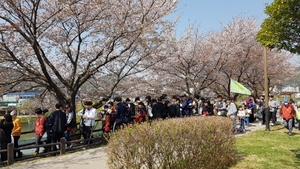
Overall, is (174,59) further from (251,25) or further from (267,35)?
(267,35)

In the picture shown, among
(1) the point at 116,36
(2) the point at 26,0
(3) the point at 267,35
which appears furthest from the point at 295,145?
(2) the point at 26,0

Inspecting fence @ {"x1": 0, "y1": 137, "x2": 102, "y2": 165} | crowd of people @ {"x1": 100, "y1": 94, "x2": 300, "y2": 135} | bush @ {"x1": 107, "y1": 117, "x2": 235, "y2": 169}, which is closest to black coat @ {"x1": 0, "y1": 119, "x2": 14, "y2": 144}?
fence @ {"x1": 0, "y1": 137, "x2": 102, "y2": 165}

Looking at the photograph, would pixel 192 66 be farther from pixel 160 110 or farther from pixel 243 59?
pixel 160 110

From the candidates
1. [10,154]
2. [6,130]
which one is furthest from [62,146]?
[6,130]

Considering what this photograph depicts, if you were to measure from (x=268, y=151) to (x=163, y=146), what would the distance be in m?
4.78

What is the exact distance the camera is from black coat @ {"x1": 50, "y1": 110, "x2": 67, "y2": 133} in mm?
8453

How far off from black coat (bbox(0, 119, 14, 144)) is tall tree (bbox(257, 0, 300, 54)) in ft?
22.9

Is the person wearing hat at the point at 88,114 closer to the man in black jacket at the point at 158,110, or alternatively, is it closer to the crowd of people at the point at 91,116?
the crowd of people at the point at 91,116

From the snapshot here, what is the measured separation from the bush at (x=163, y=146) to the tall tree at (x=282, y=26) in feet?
7.21

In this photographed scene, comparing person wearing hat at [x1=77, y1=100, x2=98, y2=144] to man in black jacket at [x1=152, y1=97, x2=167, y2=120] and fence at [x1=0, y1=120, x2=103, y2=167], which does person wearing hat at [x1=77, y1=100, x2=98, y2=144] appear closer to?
fence at [x1=0, y1=120, x2=103, y2=167]

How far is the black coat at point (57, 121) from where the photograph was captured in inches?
333

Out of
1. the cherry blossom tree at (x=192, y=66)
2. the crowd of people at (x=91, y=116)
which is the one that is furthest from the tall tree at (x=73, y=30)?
the cherry blossom tree at (x=192, y=66)

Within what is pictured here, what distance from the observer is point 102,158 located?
7586 mm

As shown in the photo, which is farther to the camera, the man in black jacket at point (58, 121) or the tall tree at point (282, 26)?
the man in black jacket at point (58, 121)
